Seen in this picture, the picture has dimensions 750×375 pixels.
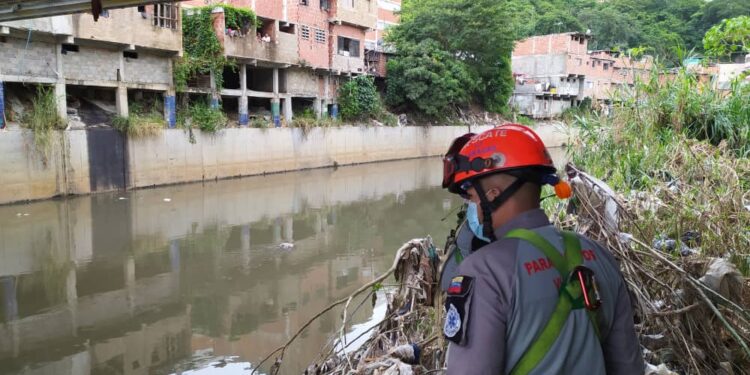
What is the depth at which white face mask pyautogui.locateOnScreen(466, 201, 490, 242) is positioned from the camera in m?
1.47

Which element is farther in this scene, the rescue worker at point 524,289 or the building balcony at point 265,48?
the building balcony at point 265,48

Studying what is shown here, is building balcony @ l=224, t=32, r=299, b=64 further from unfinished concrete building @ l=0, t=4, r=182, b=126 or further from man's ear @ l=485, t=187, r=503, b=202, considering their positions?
man's ear @ l=485, t=187, r=503, b=202

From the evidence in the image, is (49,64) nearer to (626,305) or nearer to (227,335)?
(227,335)

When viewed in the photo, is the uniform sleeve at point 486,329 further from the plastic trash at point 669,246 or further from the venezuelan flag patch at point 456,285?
the plastic trash at point 669,246

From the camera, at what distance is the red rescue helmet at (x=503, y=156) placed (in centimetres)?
137

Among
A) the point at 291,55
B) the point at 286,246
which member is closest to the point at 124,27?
the point at 291,55

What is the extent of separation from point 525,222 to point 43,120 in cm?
1417

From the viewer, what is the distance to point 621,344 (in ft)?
4.68

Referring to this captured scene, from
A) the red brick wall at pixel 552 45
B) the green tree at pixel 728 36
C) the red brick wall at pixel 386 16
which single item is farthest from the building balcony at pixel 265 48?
the red brick wall at pixel 386 16

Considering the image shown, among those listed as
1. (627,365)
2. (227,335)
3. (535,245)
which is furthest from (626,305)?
(227,335)

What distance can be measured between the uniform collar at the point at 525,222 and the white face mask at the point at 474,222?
68 millimetres

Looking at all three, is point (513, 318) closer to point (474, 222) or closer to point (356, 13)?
point (474, 222)

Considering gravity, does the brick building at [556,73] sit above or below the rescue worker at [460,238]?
above

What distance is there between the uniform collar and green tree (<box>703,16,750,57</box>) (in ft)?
20.0
